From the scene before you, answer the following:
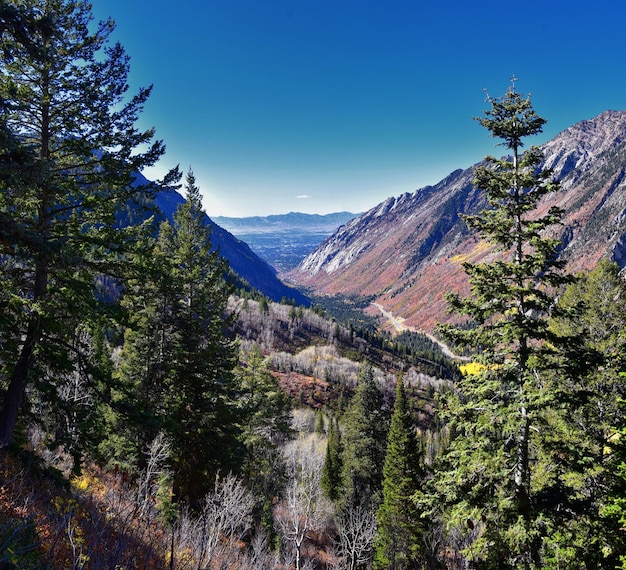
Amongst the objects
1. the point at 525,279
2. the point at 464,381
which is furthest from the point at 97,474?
the point at 525,279

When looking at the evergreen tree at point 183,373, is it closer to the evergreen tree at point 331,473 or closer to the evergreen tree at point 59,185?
the evergreen tree at point 59,185

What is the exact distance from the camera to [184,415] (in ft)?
59.7

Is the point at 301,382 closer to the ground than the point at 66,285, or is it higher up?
closer to the ground

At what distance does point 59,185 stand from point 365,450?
30.0m

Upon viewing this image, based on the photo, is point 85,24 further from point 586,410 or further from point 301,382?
point 301,382

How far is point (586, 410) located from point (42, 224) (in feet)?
69.8

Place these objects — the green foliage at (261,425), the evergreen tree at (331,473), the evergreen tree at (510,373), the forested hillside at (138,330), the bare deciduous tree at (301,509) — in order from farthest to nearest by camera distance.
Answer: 1. the evergreen tree at (331,473)
2. the green foliage at (261,425)
3. the bare deciduous tree at (301,509)
4. the evergreen tree at (510,373)
5. the forested hillside at (138,330)

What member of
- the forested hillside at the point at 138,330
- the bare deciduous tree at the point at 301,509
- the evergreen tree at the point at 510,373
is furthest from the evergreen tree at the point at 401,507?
the evergreen tree at the point at 510,373

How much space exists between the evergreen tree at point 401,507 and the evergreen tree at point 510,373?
13.9 meters

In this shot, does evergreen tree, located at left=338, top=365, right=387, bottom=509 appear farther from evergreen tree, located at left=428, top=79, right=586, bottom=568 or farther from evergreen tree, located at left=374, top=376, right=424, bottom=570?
evergreen tree, located at left=428, top=79, right=586, bottom=568

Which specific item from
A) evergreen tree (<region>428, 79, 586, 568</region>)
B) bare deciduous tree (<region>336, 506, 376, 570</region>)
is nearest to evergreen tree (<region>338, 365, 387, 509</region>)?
bare deciduous tree (<region>336, 506, 376, 570</region>)

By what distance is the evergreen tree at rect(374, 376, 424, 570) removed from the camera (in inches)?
915

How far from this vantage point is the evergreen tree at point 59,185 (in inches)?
398

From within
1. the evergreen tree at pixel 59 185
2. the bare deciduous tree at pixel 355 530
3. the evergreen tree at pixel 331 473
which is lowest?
the evergreen tree at pixel 331 473
